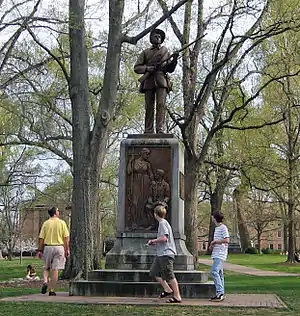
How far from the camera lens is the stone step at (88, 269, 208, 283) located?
1212 centimetres

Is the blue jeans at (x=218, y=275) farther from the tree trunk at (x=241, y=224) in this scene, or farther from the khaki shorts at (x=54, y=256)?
the tree trunk at (x=241, y=224)

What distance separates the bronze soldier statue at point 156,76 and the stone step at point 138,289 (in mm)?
3702

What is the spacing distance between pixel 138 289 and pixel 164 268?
1381 mm

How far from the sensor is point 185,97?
2638 cm

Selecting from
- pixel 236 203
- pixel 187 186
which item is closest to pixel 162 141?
pixel 187 186

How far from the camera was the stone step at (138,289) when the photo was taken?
1180 cm

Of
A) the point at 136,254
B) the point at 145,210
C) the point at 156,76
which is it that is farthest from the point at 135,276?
the point at 156,76

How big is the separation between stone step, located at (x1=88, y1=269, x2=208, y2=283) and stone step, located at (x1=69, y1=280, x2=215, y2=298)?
0.19 m

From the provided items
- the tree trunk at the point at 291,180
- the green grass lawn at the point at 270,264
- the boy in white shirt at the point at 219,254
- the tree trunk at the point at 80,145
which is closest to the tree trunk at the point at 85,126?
the tree trunk at the point at 80,145

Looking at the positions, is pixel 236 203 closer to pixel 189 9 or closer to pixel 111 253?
pixel 189 9

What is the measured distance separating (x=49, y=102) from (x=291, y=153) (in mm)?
15543

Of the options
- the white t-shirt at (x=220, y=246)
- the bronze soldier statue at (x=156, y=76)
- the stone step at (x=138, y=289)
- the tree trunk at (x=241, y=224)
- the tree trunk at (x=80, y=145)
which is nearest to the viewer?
the white t-shirt at (x=220, y=246)

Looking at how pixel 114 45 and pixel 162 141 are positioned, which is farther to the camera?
pixel 114 45

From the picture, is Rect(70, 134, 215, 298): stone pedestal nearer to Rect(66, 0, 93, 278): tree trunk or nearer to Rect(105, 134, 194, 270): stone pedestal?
Rect(105, 134, 194, 270): stone pedestal
